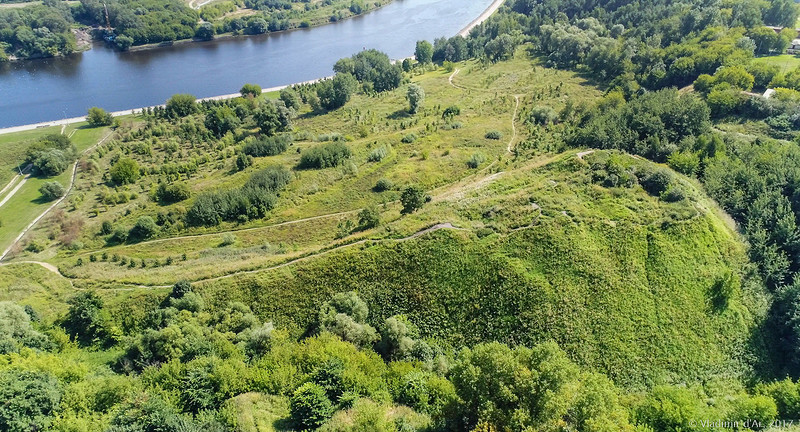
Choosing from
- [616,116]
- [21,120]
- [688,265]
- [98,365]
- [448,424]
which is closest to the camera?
[448,424]

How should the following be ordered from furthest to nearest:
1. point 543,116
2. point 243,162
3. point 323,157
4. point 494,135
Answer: point 543,116 → point 494,135 → point 243,162 → point 323,157

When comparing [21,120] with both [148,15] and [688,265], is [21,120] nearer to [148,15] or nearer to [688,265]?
[148,15]

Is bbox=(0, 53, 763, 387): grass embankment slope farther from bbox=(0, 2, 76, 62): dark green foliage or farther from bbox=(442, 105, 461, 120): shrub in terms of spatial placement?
bbox=(0, 2, 76, 62): dark green foliage

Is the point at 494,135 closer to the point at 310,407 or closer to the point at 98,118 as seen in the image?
the point at 310,407

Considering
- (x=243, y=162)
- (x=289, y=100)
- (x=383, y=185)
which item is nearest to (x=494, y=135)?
(x=383, y=185)

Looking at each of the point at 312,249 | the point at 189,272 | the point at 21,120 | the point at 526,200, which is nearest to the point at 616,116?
the point at 526,200

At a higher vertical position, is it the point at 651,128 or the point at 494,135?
the point at 651,128
